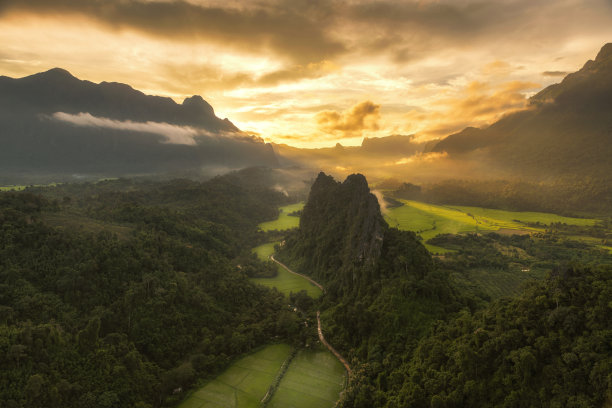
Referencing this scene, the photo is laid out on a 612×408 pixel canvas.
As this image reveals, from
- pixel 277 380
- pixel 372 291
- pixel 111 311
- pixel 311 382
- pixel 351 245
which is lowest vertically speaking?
pixel 277 380

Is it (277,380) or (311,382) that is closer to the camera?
(311,382)

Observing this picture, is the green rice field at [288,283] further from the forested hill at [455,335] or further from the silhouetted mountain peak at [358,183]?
the silhouetted mountain peak at [358,183]

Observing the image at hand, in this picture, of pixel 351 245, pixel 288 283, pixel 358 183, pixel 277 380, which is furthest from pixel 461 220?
pixel 277 380

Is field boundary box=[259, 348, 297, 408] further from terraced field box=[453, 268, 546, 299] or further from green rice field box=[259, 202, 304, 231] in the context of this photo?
green rice field box=[259, 202, 304, 231]

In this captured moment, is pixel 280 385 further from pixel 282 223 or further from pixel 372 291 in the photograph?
pixel 282 223

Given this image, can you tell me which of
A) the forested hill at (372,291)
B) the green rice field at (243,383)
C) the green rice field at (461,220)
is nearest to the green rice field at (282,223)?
the green rice field at (461,220)

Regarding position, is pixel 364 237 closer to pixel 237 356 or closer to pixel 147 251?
pixel 237 356
